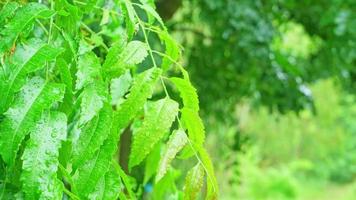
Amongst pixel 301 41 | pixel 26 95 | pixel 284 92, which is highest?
pixel 26 95

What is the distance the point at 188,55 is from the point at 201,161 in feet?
6.80

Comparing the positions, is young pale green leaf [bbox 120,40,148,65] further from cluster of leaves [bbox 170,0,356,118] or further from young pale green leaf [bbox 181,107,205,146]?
cluster of leaves [bbox 170,0,356,118]

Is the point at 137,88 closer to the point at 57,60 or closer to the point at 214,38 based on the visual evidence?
the point at 57,60

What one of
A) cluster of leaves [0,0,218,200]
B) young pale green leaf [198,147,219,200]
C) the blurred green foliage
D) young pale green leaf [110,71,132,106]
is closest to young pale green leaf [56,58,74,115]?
cluster of leaves [0,0,218,200]

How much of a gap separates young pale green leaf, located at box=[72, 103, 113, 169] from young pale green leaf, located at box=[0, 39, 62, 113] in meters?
0.06

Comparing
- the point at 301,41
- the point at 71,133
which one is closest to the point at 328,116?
the point at 301,41

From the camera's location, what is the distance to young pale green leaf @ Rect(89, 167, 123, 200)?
0.61 metres

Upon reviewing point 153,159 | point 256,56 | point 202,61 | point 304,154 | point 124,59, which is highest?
point 124,59

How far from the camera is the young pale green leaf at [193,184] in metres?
0.61

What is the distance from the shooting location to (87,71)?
2.03 feet

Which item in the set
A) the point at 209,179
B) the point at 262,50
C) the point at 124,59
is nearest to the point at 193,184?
the point at 209,179

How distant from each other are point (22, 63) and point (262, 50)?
4.90ft

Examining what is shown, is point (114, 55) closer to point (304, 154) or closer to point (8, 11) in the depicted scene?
point (8, 11)

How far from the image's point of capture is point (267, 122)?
21.9 ft
